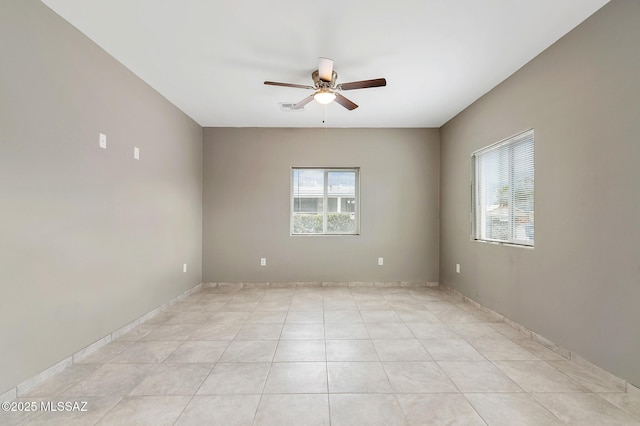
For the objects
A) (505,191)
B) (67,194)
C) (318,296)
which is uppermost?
(505,191)

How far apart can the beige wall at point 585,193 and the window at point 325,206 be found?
2.44 meters

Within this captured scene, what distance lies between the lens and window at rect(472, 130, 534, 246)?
9.86 feet

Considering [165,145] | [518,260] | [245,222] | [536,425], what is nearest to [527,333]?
[518,260]

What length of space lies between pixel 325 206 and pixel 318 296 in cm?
157

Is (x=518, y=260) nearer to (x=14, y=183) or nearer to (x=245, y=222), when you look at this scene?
(x=245, y=222)

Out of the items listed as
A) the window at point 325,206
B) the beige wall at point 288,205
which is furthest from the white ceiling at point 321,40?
the window at point 325,206

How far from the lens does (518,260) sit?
304 centimetres

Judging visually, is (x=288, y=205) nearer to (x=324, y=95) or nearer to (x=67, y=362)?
(x=324, y=95)

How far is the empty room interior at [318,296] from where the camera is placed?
188 centimetres

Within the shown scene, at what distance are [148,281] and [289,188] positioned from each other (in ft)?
8.20

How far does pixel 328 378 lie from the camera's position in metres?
2.11

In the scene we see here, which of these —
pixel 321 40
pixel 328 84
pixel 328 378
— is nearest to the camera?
pixel 328 378

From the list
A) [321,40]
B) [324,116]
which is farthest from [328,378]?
[324,116]

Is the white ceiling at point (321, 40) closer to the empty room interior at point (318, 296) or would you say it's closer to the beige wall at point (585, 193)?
the empty room interior at point (318, 296)
